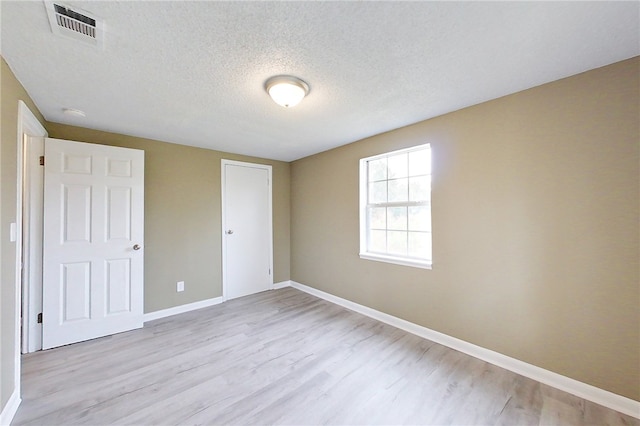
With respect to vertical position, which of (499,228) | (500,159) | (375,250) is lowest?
(375,250)

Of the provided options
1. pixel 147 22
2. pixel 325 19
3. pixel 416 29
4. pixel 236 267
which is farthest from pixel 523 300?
pixel 236 267

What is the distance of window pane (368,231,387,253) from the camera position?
3117 millimetres

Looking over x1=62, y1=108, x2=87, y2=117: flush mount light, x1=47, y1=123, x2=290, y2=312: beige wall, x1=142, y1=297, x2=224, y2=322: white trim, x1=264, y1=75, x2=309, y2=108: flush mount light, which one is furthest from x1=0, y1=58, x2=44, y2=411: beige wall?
x1=264, y1=75, x2=309, y2=108: flush mount light

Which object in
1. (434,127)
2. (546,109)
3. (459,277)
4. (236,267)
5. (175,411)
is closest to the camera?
(175,411)

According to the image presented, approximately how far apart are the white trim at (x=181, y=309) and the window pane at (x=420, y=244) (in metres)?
2.89

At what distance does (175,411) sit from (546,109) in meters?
3.51

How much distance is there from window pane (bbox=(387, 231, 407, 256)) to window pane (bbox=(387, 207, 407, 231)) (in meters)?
0.07

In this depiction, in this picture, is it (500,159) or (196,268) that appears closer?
(500,159)

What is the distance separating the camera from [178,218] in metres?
3.36

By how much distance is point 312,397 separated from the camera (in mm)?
1745

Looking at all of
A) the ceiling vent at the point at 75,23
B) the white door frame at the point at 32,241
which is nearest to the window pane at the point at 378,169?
the ceiling vent at the point at 75,23

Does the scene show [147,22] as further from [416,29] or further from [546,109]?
[546,109]

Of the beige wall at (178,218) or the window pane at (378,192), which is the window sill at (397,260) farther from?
the beige wall at (178,218)

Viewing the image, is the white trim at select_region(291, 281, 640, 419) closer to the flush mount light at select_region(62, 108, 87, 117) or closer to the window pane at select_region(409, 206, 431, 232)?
the window pane at select_region(409, 206, 431, 232)
